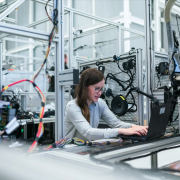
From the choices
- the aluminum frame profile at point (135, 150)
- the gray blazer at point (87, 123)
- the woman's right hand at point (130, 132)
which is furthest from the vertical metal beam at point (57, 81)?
the aluminum frame profile at point (135, 150)

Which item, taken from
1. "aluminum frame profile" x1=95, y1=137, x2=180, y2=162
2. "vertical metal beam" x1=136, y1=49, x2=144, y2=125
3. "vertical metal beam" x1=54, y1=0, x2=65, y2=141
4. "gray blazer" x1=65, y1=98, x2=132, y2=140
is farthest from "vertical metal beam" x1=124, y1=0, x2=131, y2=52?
"aluminum frame profile" x1=95, y1=137, x2=180, y2=162

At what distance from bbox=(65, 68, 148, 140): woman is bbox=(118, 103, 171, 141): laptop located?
218mm

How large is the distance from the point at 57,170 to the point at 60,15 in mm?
881

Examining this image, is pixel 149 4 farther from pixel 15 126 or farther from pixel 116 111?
pixel 15 126

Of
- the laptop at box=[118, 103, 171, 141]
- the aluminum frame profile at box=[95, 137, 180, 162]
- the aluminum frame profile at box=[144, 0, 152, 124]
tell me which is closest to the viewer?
the aluminum frame profile at box=[95, 137, 180, 162]

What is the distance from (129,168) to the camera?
500 mm

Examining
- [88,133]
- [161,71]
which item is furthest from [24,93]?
[88,133]

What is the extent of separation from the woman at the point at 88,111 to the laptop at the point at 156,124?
218mm

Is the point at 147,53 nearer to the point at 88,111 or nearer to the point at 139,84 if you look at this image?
the point at 139,84

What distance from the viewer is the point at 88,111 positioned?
58.3 inches

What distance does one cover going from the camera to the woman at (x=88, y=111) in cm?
129

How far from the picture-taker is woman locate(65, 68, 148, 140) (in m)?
1.29

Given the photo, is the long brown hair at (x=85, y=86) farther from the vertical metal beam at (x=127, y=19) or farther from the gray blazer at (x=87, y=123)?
the vertical metal beam at (x=127, y=19)

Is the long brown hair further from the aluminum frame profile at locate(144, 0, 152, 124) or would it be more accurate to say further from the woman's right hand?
the aluminum frame profile at locate(144, 0, 152, 124)
